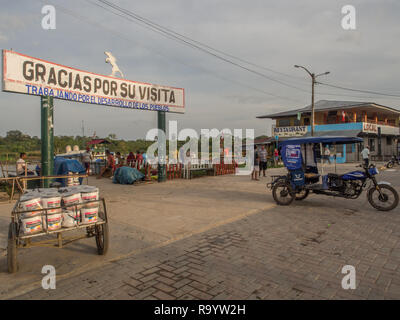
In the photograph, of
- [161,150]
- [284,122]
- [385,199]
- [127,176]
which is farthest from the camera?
[284,122]

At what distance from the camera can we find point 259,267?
4090mm

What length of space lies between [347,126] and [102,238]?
3431 cm

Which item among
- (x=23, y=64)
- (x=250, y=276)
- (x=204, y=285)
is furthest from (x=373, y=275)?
(x=23, y=64)

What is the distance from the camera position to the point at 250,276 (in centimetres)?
380

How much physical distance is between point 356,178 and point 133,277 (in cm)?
644

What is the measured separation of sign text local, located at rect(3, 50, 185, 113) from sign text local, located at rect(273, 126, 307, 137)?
2601 centimetres

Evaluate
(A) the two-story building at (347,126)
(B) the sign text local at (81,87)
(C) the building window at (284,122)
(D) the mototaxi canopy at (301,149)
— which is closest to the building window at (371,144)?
(A) the two-story building at (347,126)

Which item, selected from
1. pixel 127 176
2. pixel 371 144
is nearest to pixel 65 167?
pixel 127 176

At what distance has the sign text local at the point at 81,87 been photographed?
855 centimetres

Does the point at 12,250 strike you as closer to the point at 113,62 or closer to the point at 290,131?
the point at 113,62

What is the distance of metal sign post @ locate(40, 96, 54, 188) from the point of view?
30.8ft

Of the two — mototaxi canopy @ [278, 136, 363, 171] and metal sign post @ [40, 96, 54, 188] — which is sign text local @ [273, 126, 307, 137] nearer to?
mototaxi canopy @ [278, 136, 363, 171]

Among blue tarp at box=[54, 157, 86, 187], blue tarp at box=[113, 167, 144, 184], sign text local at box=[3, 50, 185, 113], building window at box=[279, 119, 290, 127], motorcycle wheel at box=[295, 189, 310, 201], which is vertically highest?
building window at box=[279, 119, 290, 127]

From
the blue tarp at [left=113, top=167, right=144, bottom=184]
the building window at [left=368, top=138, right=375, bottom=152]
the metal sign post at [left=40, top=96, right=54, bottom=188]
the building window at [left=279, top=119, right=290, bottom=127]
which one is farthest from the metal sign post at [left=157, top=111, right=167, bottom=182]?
the building window at [left=368, top=138, right=375, bottom=152]
